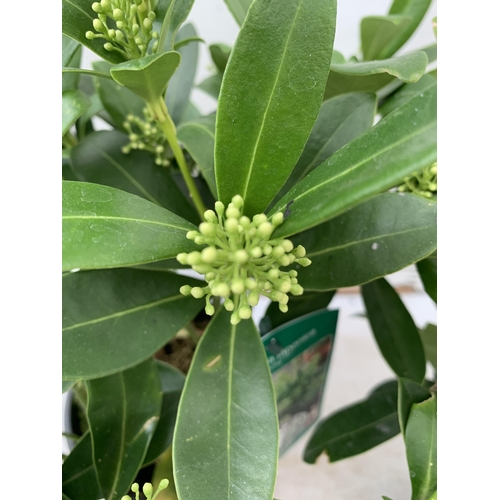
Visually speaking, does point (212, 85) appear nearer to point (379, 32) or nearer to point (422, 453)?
point (379, 32)

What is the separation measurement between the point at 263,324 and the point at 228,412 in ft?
1.03

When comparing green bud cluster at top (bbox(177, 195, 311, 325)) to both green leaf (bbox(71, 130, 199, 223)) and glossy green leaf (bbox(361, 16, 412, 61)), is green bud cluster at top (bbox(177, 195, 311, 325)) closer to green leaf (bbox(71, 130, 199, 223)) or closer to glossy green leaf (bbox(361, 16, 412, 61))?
green leaf (bbox(71, 130, 199, 223))

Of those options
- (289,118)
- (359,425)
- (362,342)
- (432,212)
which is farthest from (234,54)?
(362,342)

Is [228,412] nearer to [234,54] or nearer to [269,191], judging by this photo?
[269,191]

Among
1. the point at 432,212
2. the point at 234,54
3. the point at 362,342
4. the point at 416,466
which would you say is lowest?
the point at 362,342

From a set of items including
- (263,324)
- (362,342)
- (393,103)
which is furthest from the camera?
(362,342)

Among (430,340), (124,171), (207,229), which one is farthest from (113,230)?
(430,340)

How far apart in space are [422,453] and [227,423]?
0.25 metres

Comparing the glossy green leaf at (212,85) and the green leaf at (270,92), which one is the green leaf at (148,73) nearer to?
the green leaf at (270,92)

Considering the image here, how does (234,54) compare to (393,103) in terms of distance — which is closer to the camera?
(234,54)

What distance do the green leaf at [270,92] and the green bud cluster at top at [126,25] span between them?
0.13 meters

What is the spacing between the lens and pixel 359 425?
83 cm
